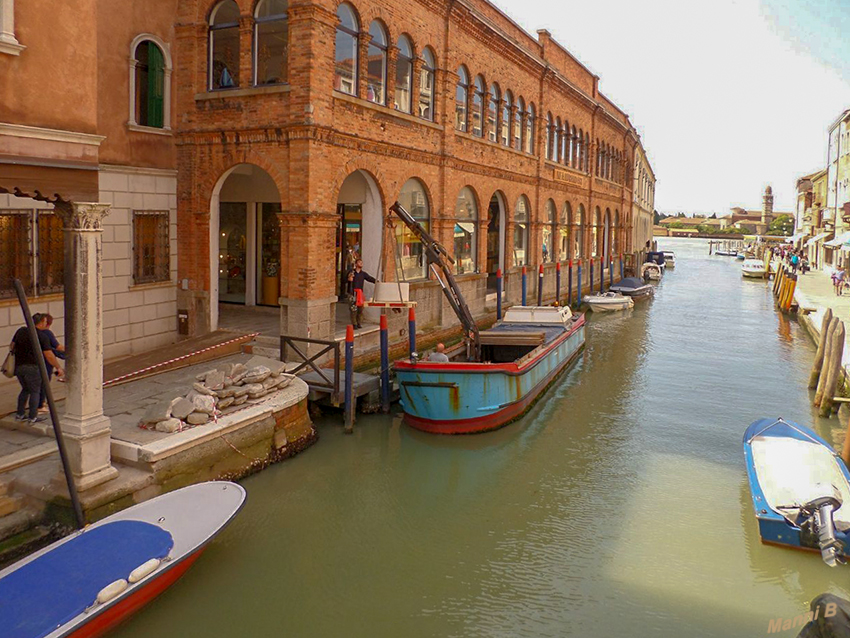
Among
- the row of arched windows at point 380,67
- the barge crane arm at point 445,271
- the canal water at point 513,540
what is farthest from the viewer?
the row of arched windows at point 380,67

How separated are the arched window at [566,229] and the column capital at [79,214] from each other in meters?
25.3

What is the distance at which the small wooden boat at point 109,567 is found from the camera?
5.98m

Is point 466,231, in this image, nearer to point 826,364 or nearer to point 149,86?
point 149,86

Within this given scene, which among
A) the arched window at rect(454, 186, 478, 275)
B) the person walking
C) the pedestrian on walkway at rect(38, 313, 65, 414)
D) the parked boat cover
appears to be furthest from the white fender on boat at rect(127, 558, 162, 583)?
the arched window at rect(454, 186, 478, 275)

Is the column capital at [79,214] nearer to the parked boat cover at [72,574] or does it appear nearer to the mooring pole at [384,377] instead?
the parked boat cover at [72,574]

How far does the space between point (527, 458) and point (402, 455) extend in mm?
2118

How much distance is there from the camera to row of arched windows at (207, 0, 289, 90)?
14.2 metres

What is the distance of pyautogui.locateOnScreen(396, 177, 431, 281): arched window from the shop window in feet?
18.3

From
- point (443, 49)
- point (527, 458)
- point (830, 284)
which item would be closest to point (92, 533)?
point (527, 458)

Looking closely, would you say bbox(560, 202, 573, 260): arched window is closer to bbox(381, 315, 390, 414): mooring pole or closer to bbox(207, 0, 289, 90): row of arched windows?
bbox(207, 0, 289, 90): row of arched windows

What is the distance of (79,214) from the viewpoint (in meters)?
7.90

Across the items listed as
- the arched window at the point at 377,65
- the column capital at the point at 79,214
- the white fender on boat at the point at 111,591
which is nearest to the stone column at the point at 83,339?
the column capital at the point at 79,214

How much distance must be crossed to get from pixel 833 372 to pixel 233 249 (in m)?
14.2

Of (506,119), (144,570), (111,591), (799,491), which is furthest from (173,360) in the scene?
(506,119)
